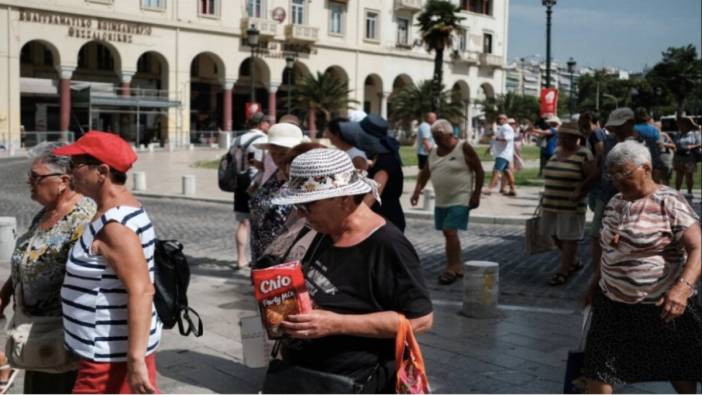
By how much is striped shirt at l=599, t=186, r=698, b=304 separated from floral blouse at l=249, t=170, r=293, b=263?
8.04 feet

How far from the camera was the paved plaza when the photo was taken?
535 centimetres

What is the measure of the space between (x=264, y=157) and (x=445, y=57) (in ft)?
176

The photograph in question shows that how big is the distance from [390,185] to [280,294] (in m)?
3.98

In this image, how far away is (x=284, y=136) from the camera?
5828 mm

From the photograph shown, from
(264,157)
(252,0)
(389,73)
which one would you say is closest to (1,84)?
(252,0)

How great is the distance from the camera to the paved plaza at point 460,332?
5.35m

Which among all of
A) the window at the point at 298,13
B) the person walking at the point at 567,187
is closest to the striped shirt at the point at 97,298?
the person walking at the point at 567,187

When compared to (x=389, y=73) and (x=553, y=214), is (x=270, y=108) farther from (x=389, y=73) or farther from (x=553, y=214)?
(x=553, y=214)

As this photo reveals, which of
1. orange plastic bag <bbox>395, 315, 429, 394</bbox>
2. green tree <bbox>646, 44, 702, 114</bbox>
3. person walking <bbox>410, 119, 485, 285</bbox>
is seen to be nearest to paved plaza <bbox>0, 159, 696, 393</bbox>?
person walking <bbox>410, 119, 485, 285</bbox>

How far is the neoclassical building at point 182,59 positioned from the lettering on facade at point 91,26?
1.9 inches

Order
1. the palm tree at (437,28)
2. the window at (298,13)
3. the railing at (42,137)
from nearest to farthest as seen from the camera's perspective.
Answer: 1. the railing at (42,137)
2. the window at (298,13)
3. the palm tree at (437,28)

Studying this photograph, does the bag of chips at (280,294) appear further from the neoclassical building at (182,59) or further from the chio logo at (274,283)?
the neoclassical building at (182,59)

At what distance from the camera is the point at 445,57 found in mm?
59781

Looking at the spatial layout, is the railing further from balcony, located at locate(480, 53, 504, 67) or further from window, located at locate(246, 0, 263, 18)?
balcony, located at locate(480, 53, 504, 67)
